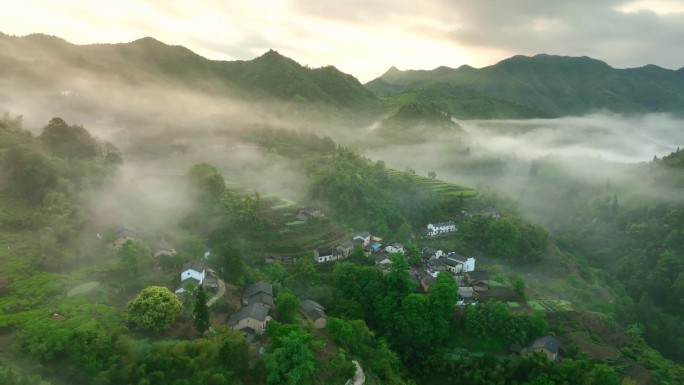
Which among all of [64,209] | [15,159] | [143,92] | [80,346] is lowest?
[80,346]

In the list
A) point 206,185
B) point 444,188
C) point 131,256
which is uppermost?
point 206,185

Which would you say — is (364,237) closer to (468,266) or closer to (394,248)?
(394,248)

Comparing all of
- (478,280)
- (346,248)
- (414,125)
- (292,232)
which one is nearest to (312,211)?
(292,232)

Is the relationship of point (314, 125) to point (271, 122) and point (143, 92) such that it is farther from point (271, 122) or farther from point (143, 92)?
point (143, 92)

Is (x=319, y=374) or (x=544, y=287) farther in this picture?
(x=544, y=287)

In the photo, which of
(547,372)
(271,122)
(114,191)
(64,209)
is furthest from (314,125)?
(547,372)

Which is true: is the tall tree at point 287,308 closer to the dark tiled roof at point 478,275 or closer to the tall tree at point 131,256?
the tall tree at point 131,256

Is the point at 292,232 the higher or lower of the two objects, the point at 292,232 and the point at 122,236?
the lower
